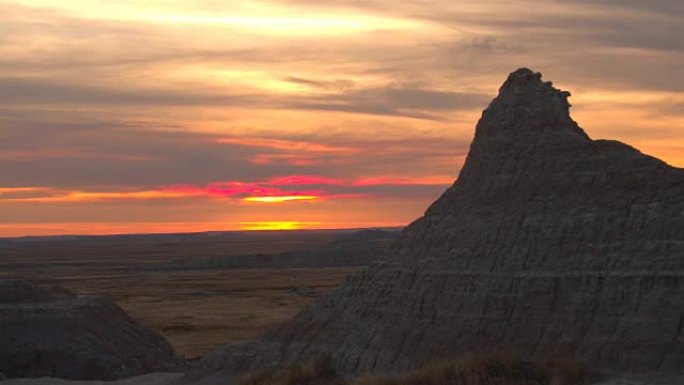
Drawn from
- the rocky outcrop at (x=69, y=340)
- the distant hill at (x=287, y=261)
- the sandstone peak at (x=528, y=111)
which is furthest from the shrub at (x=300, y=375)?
the distant hill at (x=287, y=261)

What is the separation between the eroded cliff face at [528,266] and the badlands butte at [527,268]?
3cm

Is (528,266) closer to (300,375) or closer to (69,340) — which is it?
(300,375)

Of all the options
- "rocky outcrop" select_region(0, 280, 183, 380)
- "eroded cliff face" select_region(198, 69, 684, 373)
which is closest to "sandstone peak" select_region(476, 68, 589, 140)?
"eroded cliff face" select_region(198, 69, 684, 373)

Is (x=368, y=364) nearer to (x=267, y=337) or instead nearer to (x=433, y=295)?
(x=433, y=295)

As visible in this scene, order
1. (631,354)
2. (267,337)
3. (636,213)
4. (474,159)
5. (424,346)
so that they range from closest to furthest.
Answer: (631,354), (636,213), (424,346), (474,159), (267,337)

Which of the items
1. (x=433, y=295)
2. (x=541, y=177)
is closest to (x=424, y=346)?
(x=433, y=295)

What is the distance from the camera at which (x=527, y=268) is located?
21953 mm

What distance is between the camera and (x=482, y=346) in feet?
72.0

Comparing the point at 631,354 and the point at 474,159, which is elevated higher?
the point at 474,159

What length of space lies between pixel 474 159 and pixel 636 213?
502 centimetres

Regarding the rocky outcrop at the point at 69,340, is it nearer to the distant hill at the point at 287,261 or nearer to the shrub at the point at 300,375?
the shrub at the point at 300,375

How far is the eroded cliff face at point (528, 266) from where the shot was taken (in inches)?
799

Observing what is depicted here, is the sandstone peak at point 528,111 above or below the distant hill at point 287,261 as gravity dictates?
above

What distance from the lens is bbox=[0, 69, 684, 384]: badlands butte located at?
20281 millimetres
